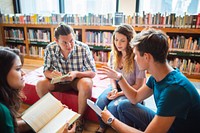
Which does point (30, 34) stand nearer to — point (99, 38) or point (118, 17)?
point (99, 38)

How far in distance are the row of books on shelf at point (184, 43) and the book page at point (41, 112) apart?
87.3 inches

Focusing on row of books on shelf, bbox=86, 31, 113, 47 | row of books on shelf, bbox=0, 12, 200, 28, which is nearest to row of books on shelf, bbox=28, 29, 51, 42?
row of books on shelf, bbox=0, 12, 200, 28

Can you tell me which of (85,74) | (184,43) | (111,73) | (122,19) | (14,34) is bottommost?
(85,74)

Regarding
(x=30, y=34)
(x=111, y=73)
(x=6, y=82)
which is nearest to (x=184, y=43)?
(x=111, y=73)

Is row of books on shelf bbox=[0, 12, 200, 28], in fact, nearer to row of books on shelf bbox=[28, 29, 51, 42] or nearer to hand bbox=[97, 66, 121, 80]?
row of books on shelf bbox=[28, 29, 51, 42]

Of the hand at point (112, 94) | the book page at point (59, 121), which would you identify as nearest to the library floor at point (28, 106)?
the hand at point (112, 94)

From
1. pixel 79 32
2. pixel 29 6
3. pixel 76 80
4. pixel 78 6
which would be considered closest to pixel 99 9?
pixel 78 6

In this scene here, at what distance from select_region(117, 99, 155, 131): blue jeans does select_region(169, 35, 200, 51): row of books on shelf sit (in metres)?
1.92

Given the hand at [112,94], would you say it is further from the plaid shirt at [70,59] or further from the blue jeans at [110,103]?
the plaid shirt at [70,59]

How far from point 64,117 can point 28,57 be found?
3.04 metres

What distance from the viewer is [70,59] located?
1.84 m

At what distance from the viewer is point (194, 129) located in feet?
3.29

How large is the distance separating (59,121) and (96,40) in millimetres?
2203

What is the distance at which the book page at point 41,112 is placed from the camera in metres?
1.26
